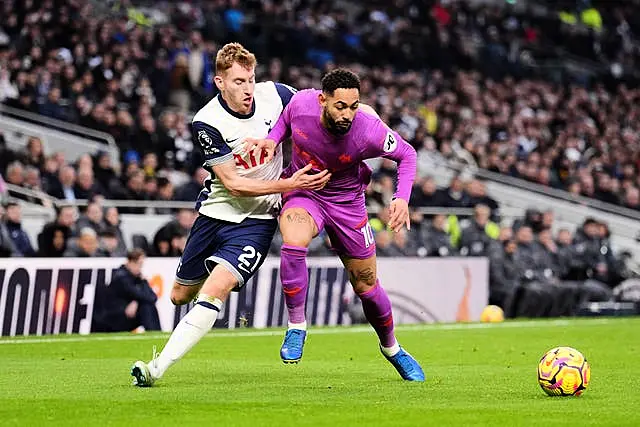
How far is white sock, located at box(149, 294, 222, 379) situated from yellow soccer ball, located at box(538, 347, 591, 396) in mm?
2386

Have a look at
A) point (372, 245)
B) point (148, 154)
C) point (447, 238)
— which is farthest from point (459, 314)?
point (372, 245)

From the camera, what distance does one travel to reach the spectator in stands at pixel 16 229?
1773cm

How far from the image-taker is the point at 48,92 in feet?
77.9

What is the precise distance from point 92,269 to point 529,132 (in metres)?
17.5

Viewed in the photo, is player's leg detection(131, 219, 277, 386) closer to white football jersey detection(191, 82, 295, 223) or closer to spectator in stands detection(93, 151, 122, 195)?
white football jersey detection(191, 82, 295, 223)

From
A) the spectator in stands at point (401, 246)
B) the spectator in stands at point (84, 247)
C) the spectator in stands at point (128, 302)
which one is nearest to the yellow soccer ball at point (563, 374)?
the spectator in stands at point (128, 302)

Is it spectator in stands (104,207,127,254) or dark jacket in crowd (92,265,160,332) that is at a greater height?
spectator in stands (104,207,127,254)

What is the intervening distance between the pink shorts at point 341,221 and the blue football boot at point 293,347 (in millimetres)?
823

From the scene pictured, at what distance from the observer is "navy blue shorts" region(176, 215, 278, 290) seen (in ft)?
32.6

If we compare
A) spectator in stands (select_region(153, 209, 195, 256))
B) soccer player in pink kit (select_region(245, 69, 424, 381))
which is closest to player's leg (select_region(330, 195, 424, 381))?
soccer player in pink kit (select_region(245, 69, 424, 381))

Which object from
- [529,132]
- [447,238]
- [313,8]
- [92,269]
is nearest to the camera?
[92,269]

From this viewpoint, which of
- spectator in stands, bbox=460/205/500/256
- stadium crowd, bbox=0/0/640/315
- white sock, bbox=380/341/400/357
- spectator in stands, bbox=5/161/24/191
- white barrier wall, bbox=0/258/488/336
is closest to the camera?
white sock, bbox=380/341/400/357

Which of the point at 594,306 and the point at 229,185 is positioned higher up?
the point at 229,185

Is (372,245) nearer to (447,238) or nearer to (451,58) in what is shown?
(447,238)
